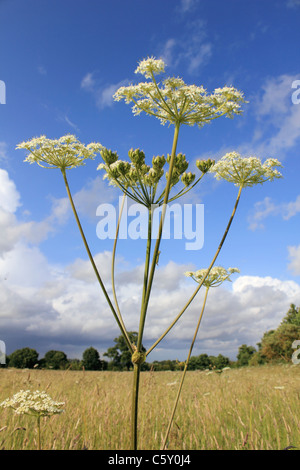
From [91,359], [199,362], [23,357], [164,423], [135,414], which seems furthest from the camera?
[91,359]

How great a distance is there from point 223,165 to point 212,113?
0.82 metres

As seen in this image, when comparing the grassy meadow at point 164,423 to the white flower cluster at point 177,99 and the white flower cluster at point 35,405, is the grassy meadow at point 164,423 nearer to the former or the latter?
the white flower cluster at point 35,405

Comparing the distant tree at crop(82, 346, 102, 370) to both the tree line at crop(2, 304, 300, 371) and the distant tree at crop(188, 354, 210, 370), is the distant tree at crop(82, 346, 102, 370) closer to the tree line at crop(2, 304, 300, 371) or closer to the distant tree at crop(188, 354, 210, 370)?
the tree line at crop(2, 304, 300, 371)

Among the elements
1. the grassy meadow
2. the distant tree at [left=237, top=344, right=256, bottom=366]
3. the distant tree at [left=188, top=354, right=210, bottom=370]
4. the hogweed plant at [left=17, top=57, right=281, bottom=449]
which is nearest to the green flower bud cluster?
the hogweed plant at [left=17, top=57, right=281, bottom=449]

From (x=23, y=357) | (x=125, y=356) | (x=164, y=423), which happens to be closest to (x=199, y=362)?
(x=125, y=356)

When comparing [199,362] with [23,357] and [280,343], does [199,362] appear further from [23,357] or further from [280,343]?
[23,357]

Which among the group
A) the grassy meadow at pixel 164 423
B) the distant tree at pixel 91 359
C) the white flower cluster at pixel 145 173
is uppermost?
the white flower cluster at pixel 145 173

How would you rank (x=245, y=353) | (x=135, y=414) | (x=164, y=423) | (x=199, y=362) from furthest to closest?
(x=245, y=353) → (x=199, y=362) → (x=164, y=423) → (x=135, y=414)

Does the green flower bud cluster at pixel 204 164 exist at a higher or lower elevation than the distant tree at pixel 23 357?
higher

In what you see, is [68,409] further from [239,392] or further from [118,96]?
[118,96]

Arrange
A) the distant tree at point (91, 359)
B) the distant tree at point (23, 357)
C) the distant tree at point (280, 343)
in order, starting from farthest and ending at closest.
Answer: the distant tree at point (91, 359), the distant tree at point (280, 343), the distant tree at point (23, 357)

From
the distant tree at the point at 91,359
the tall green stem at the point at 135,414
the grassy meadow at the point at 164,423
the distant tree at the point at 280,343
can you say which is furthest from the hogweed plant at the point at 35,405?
the distant tree at the point at 91,359

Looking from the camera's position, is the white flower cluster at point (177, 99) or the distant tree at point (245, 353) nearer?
the white flower cluster at point (177, 99)
